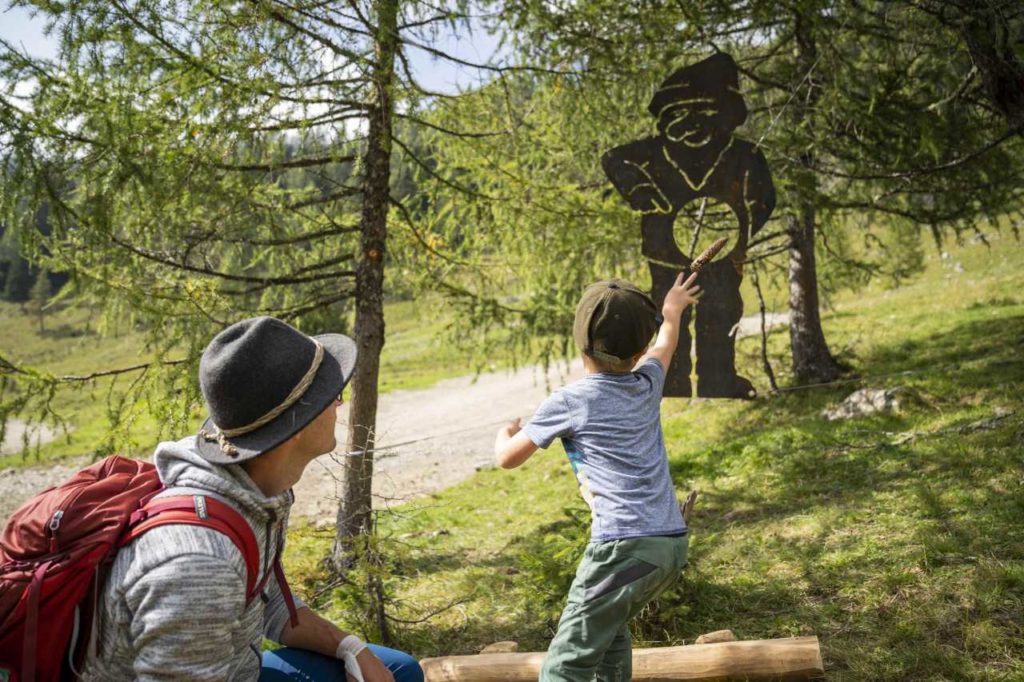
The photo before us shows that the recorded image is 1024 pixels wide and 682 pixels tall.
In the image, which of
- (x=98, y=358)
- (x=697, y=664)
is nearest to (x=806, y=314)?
(x=697, y=664)

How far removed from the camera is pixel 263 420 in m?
2.01

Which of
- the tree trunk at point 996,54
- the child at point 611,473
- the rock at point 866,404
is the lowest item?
the rock at point 866,404

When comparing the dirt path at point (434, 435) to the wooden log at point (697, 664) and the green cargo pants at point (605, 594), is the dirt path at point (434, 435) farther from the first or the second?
the green cargo pants at point (605, 594)

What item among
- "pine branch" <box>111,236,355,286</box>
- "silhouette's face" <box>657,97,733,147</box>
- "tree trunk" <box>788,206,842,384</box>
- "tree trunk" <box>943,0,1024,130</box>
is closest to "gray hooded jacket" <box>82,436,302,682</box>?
"pine branch" <box>111,236,355,286</box>

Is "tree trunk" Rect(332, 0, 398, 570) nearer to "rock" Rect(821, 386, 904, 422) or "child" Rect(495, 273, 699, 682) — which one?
"child" Rect(495, 273, 699, 682)

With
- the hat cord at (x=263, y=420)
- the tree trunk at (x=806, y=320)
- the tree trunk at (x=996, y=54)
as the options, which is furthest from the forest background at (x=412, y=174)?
the hat cord at (x=263, y=420)

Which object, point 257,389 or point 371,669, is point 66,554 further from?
point 371,669

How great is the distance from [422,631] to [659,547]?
2457 mm

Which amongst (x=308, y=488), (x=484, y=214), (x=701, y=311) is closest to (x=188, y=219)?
(x=484, y=214)

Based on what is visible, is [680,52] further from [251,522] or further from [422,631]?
[251,522]

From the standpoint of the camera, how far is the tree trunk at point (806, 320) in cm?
889

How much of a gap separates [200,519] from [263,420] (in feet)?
1.05

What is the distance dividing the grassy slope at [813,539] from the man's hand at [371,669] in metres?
1.48

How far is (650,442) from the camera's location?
9.53ft
